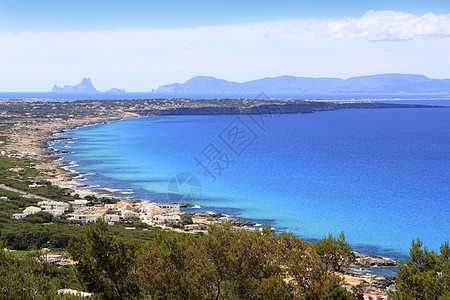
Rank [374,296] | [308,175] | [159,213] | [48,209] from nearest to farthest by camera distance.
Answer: [374,296] → [159,213] → [48,209] → [308,175]

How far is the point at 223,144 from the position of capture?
316 feet

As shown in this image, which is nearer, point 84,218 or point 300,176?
point 84,218

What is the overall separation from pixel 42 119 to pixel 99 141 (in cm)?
4229

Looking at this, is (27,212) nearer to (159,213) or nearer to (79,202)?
(79,202)

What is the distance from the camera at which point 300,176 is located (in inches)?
2295

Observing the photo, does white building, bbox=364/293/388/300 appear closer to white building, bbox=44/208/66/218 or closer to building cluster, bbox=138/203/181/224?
building cluster, bbox=138/203/181/224

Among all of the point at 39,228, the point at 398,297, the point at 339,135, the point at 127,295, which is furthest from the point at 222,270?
the point at 339,135

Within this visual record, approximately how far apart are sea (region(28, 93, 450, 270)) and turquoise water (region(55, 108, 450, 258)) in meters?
0.14

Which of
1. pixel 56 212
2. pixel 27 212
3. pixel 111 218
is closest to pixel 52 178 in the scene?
pixel 27 212

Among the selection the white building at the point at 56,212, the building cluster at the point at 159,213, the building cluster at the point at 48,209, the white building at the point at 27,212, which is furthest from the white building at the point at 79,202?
the building cluster at the point at 159,213

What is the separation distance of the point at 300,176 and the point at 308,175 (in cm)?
140

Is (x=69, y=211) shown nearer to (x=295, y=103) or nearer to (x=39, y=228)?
(x=39, y=228)

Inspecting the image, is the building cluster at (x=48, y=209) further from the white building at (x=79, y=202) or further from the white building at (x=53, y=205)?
the white building at (x=79, y=202)

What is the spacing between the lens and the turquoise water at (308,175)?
37688 mm
